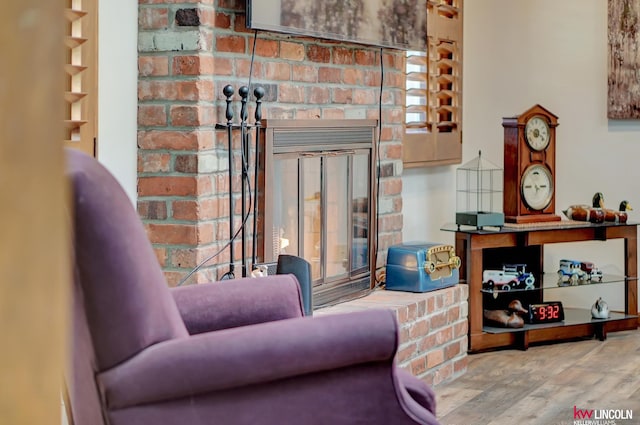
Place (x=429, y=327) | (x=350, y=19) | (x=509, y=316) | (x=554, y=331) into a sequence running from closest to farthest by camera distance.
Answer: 1. (x=350, y=19)
2. (x=429, y=327)
3. (x=509, y=316)
4. (x=554, y=331)

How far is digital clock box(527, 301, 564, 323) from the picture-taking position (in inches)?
179

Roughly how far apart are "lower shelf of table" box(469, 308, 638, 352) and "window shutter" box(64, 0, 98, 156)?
234cm

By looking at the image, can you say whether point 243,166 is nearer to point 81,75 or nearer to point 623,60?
point 81,75

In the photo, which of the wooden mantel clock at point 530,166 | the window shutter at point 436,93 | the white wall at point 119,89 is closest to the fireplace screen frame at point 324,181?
the white wall at point 119,89

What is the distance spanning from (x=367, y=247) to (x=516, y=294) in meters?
1.18

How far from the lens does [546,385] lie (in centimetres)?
374

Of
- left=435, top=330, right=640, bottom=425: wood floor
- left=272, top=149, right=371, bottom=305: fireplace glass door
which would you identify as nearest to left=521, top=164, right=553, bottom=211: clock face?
left=435, top=330, right=640, bottom=425: wood floor

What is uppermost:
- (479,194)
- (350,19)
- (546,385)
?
(350,19)

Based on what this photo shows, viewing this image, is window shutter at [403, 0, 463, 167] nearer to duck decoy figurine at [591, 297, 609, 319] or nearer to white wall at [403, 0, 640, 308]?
white wall at [403, 0, 640, 308]

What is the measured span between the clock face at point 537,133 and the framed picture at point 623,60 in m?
0.57

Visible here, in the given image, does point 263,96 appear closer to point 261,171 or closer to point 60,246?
point 261,171

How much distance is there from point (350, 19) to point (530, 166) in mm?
1487

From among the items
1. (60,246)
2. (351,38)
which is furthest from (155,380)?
(351,38)

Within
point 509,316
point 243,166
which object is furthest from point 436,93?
point 243,166
